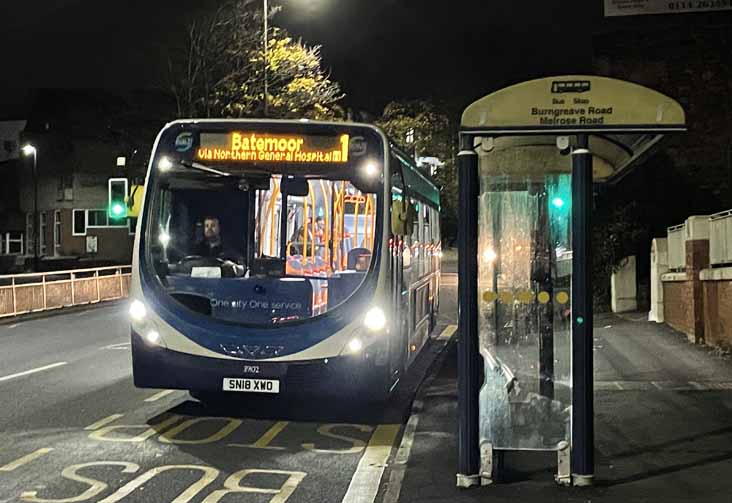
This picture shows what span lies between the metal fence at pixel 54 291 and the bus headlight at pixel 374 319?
52.2ft

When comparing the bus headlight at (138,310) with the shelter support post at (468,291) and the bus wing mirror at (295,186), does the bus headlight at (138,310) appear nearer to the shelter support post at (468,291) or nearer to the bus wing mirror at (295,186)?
the bus wing mirror at (295,186)

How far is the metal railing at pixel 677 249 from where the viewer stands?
58.1 ft

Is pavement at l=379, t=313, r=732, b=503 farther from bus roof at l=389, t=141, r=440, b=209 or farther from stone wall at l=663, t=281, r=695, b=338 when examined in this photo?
bus roof at l=389, t=141, r=440, b=209

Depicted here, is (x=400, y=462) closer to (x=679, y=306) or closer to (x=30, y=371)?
(x=30, y=371)

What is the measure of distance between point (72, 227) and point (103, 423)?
56736mm

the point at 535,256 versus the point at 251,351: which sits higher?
the point at 535,256

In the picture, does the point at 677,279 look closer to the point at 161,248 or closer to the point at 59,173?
the point at 161,248

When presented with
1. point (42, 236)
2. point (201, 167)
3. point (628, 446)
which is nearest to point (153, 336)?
point (201, 167)

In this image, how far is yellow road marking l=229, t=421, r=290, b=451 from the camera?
354 inches

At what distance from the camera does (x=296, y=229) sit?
35.2 ft

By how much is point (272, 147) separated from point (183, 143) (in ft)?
3.19

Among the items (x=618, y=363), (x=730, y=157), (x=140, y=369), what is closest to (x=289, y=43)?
(x=730, y=157)

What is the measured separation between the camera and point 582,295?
6836 mm

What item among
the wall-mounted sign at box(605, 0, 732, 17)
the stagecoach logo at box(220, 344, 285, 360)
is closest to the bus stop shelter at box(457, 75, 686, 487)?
the stagecoach logo at box(220, 344, 285, 360)
